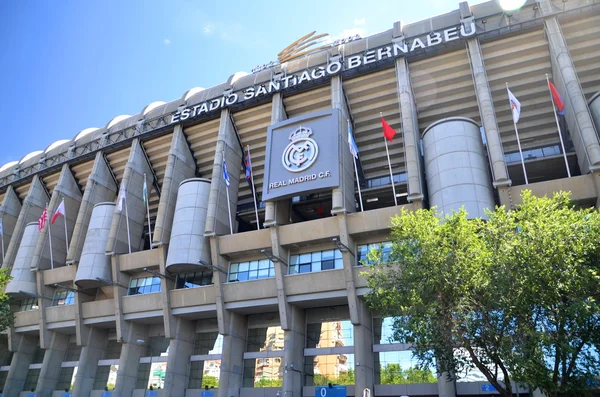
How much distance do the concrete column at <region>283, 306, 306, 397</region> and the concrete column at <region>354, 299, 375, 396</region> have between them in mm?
5127

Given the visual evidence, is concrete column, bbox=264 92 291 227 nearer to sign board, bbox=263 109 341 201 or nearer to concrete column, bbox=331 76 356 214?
sign board, bbox=263 109 341 201

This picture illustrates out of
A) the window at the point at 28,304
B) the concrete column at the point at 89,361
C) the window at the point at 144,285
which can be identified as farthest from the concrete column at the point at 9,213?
the window at the point at 144,285

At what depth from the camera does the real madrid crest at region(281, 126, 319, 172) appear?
131 feet

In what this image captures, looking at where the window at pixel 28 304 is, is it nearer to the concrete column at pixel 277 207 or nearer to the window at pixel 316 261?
the concrete column at pixel 277 207

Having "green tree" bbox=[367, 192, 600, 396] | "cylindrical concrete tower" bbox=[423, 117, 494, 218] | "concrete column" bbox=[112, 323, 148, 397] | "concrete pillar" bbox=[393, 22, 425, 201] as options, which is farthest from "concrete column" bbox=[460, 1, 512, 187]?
"concrete column" bbox=[112, 323, 148, 397]

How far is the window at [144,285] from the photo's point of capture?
1806 inches

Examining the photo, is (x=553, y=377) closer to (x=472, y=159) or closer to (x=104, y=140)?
(x=472, y=159)

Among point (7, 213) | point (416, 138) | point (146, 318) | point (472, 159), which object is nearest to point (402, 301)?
point (472, 159)

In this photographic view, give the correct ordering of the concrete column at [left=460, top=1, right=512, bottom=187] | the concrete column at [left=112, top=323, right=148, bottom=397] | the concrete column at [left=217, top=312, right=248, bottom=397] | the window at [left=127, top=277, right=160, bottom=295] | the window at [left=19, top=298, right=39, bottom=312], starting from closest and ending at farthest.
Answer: the concrete column at [left=460, top=1, right=512, bottom=187], the concrete column at [left=217, top=312, right=248, bottom=397], the concrete column at [left=112, top=323, right=148, bottom=397], the window at [left=127, top=277, right=160, bottom=295], the window at [left=19, top=298, right=39, bottom=312]

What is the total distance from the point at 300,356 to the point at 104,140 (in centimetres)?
3501

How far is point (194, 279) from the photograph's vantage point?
45.5 m

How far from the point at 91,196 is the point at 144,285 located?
537 inches

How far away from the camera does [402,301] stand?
24281 mm

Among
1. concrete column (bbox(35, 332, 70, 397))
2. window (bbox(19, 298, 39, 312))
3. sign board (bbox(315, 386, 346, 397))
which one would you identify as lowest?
sign board (bbox(315, 386, 346, 397))
